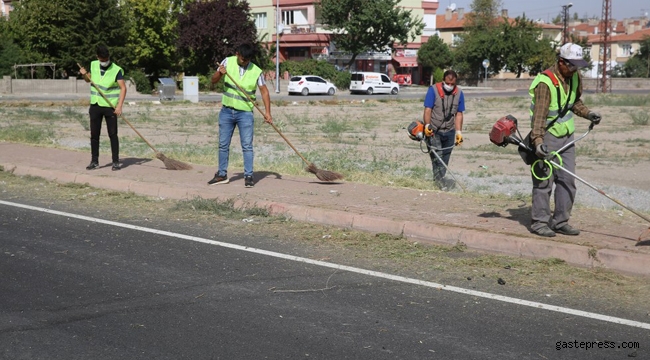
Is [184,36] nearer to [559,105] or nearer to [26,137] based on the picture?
[26,137]

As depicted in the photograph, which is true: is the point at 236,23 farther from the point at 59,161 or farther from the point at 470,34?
the point at 59,161

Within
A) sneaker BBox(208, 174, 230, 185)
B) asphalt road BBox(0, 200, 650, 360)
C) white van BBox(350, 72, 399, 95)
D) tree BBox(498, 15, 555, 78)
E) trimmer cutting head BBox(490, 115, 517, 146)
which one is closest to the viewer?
asphalt road BBox(0, 200, 650, 360)

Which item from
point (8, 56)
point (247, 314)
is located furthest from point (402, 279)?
point (8, 56)

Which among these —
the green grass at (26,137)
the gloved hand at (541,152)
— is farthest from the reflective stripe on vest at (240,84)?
the green grass at (26,137)

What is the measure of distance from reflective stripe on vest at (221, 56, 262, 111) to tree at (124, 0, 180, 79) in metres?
49.2

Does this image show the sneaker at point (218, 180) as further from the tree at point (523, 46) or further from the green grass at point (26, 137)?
the tree at point (523, 46)

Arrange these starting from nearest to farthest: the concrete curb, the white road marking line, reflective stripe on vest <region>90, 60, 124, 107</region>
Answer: the white road marking line < the concrete curb < reflective stripe on vest <region>90, 60, 124, 107</region>

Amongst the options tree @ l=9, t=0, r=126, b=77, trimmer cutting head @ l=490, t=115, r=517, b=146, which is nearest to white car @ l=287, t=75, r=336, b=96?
tree @ l=9, t=0, r=126, b=77

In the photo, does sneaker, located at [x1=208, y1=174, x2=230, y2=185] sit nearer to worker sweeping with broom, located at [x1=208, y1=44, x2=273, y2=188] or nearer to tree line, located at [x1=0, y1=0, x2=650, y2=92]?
worker sweeping with broom, located at [x1=208, y1=44, x2=273, y2=188]

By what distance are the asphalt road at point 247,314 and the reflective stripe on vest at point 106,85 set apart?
16.9ft

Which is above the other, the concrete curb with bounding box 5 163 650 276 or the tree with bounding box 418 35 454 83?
the tree with bounding box 418 35 454 83

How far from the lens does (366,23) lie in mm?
70000

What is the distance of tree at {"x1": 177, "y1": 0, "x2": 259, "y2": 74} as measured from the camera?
6041 cm

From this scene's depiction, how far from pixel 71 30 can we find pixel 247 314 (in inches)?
2093
